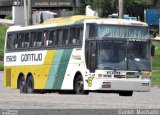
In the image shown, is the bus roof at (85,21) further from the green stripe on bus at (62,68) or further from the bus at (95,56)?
the green stripe on bus at (62,68)

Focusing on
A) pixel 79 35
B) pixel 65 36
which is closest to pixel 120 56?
pixel 79 35

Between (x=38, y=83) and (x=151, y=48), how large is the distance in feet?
20.1

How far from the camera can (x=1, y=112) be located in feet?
48.4

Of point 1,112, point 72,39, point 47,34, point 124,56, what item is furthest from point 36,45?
point 1,112

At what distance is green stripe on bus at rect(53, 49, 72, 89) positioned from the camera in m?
30.6

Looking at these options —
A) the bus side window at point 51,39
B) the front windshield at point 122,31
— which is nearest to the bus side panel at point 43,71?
the bus side window at point 51,39

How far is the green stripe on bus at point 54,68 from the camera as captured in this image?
31.3m

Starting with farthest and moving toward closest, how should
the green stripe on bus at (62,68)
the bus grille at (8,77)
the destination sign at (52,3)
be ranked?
the destination sign at (52,3) → the bus grille at (8,77) → the green stripe on bus at (62,68)

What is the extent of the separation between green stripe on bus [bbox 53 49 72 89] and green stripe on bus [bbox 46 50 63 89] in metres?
0.21

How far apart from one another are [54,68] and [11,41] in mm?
4991

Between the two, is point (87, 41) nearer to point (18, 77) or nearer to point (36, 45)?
point (36, 45)

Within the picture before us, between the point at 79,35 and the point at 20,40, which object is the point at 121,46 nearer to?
the point at 79,35

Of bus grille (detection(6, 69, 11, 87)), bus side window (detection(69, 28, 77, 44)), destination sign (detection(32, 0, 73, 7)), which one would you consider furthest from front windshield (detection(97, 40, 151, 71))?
destination sign (detection(32, 0, 73, 7))

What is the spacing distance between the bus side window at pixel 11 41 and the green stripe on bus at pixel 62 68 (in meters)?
4.60
